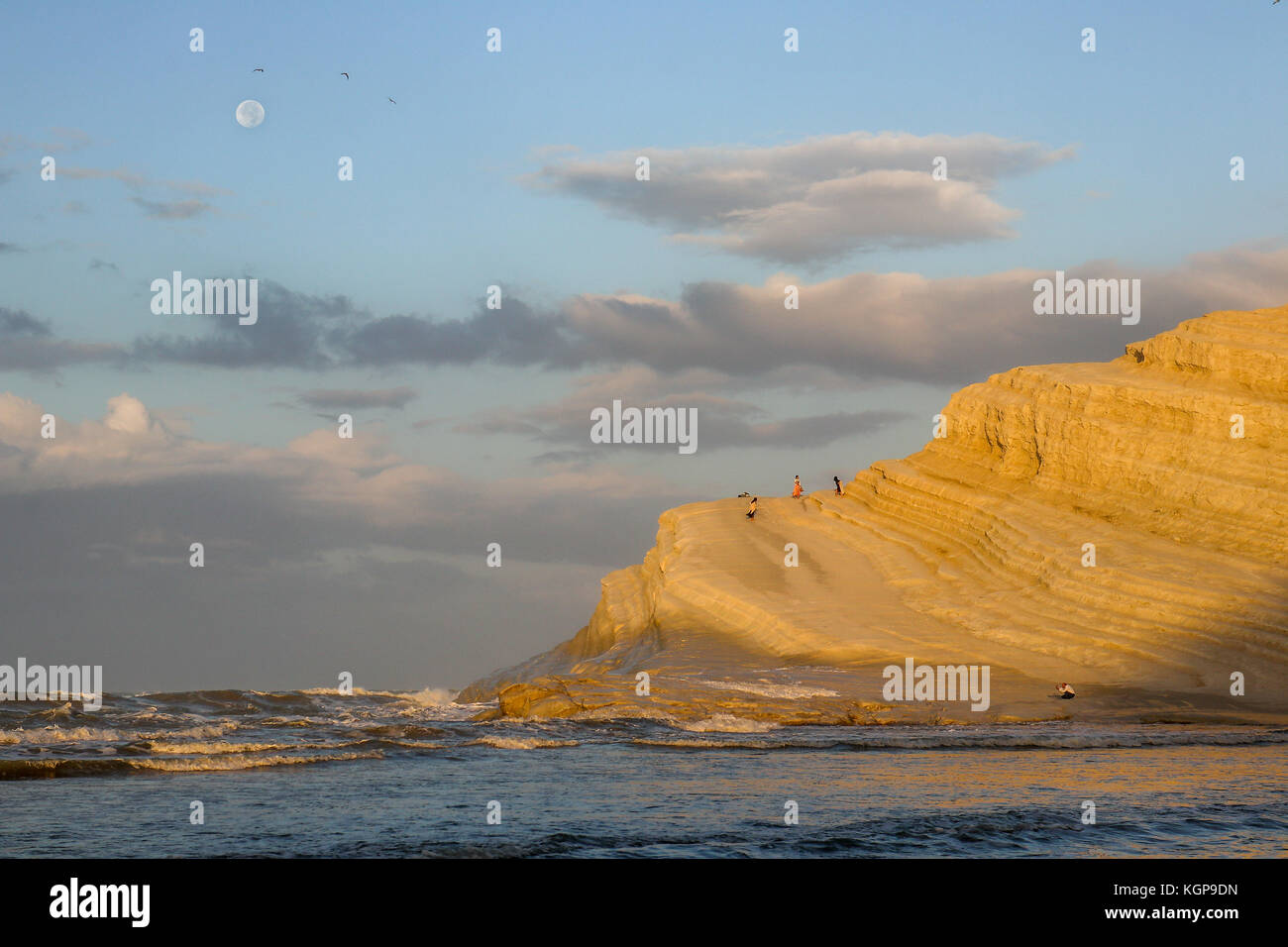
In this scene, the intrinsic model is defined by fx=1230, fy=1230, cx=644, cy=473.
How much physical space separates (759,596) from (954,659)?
8978mm

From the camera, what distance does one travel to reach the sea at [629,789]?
1345 centimetres

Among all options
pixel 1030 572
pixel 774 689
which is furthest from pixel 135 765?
pixel 1030 572

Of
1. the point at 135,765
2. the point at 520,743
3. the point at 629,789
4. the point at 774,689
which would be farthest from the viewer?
the point at 774,689

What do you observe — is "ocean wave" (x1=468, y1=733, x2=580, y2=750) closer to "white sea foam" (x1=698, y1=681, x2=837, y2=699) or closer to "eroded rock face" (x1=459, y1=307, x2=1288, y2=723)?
"eroded rock face" (x1=459, y1=307, x2=1288, y2=723)

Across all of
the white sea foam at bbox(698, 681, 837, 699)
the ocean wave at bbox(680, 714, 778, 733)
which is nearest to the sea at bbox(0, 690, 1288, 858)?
the ocean wave at bbox(680, 714, 778, 733)

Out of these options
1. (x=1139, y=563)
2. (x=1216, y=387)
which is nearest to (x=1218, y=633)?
(x=1139, y=563)

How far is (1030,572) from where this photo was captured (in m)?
41.7

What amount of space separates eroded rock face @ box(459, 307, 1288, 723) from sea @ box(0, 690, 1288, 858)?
13.7ft

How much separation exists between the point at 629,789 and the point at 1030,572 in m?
27.1

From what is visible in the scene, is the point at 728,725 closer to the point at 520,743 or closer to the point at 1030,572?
the point at 520,743

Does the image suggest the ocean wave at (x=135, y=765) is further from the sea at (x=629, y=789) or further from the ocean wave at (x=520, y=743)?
the ocean wave at (x=520, y=743)

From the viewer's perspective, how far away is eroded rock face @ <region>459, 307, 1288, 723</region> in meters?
34.0

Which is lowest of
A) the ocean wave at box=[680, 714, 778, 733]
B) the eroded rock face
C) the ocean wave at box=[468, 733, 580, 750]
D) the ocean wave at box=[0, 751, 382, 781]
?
the ocean wave at box=[680, 714, 778, 733]

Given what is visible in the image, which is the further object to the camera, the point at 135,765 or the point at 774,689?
the point at 774,689
